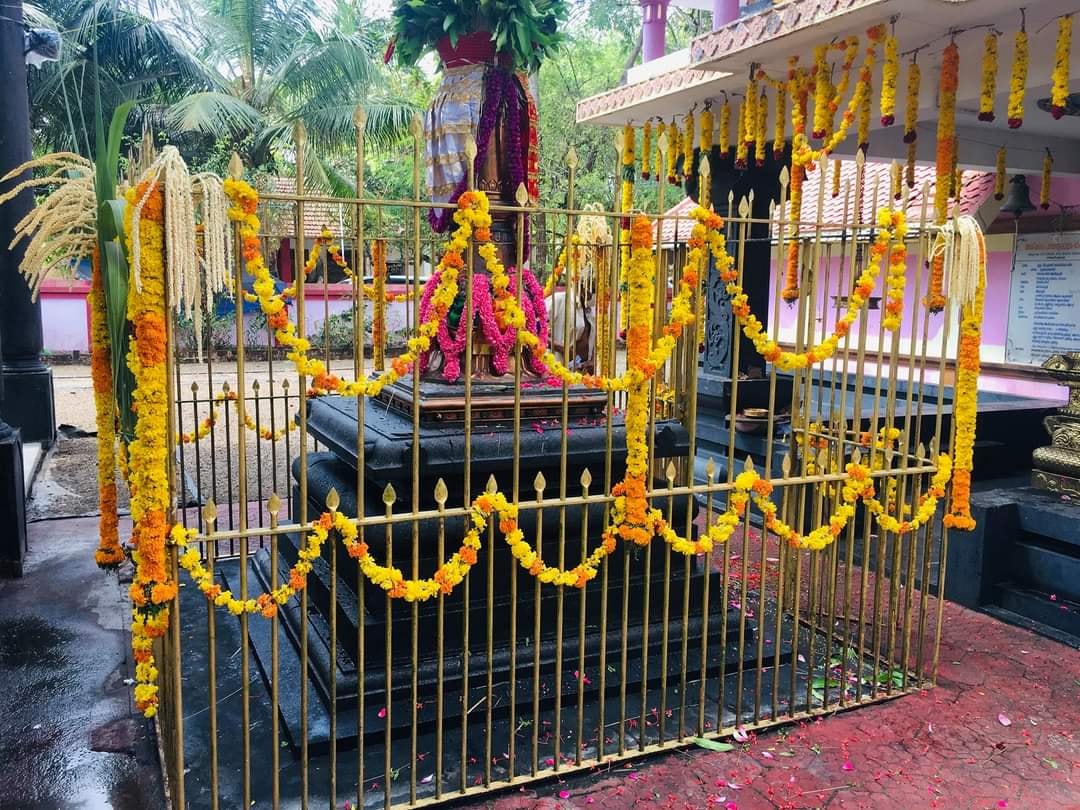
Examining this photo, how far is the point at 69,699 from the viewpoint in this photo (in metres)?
3.96

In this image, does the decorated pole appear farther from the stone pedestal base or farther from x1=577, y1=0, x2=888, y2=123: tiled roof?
x1=577, y1=0, x2=888, y2=123: tiled roof

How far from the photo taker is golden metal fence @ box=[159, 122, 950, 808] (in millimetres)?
3193

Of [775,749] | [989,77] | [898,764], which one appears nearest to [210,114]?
[989,77]

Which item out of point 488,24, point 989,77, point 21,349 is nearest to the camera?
point 488,24

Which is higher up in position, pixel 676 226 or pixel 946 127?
pixel 946 127

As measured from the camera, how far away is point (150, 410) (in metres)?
2.75

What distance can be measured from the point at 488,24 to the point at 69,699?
3.85 metres

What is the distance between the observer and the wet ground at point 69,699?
128 inches

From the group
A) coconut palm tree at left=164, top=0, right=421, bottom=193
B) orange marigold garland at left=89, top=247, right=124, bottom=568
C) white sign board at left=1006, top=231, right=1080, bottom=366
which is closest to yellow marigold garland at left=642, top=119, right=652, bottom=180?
white sign board at left=1006, top=231, right=1080, bottom=366

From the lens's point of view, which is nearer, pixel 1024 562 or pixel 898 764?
pixel 898 764

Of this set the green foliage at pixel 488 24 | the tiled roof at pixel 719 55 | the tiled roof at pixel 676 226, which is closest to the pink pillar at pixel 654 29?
the tiled roof at pixel 719 55

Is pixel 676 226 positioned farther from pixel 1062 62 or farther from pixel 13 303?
pixel 13 303

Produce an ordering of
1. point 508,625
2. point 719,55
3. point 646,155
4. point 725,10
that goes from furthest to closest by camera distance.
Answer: point 725,10, point 646,155, point 719,55, point 508,625

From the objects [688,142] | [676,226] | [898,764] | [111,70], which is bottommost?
[898,764]
